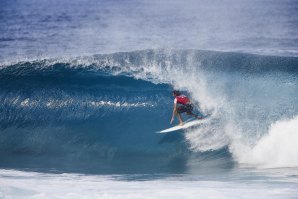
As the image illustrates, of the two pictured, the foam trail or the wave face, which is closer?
the foam trail

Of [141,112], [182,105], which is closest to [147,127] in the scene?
[141,112]

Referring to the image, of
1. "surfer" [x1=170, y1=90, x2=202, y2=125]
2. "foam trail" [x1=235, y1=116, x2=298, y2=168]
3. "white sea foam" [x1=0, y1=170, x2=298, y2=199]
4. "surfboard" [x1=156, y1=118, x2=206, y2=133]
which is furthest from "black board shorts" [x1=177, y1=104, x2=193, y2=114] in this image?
"white sea foam" [x1=0, y1=170, x2=298, y2=199]

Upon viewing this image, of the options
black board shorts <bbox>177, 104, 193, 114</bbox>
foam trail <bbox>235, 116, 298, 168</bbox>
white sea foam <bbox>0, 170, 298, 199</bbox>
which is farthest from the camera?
black board shorts <bbox>177, 104, 193, 114</bbox>

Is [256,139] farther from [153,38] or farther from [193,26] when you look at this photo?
[193,26]

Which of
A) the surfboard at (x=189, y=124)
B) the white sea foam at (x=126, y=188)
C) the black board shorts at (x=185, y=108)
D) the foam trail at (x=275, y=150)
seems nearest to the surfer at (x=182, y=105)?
the black board shorts at (x=185, y=108)

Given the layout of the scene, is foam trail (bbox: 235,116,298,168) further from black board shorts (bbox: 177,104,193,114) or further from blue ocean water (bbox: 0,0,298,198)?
black board shorts (bbox: 177,104,193,114)

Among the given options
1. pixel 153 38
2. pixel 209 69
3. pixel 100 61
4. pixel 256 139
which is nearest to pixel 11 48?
pixel 153 38

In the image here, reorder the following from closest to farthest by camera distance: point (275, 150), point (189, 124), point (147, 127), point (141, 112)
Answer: point (275, 150) < point (189, 124) < point (147, 127) < point (141, 112)

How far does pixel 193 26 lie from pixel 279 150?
21943 mm

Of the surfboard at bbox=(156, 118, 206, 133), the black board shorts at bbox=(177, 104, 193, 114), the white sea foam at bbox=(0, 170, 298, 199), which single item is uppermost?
the black board shorts at bbox=(177, 104, 193, 114)

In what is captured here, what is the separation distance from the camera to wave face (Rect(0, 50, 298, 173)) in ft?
39.9

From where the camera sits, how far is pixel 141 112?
14.0 m

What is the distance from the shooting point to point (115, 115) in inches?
550

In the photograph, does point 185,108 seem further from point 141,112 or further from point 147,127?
point 141,112
